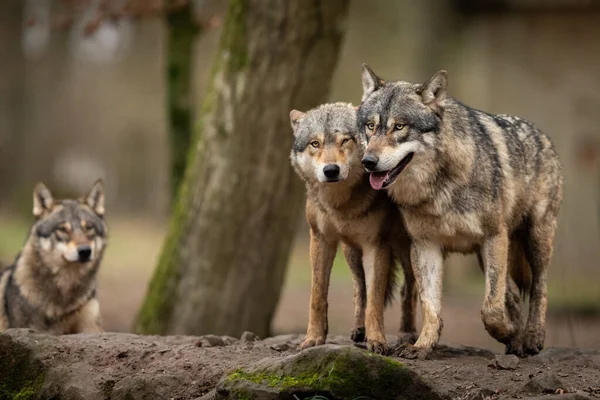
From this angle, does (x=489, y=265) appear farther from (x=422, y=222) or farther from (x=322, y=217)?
(x=322, y=217)

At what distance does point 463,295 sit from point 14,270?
968cm

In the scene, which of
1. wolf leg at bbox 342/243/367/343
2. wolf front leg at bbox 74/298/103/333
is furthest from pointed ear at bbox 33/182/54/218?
wolf leg at bbox 342/243/367/343

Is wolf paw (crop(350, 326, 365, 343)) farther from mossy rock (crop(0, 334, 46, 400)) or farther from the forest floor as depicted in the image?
the forest floor

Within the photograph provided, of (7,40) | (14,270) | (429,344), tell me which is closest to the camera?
(429,344)

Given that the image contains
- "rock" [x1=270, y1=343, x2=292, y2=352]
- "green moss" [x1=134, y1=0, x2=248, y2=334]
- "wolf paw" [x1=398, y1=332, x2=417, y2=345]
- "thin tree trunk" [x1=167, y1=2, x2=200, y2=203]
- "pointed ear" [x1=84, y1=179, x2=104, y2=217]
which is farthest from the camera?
"thin tree trunk" [x1=167, y1=2, x2=200, y2=203]

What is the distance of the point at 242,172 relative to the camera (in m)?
9.57


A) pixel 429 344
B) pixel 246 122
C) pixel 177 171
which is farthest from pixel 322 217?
pixel 177 171

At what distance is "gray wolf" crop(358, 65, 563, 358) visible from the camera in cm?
627

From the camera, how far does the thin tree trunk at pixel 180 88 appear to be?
483 inches

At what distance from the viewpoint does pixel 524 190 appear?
703cm

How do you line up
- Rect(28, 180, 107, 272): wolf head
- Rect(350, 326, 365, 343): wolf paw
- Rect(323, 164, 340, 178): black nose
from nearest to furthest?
Rect(323, 164, 340, 178): black nose → Rect(350, 326, 365, 343): wolf paw → Rect(28, 180, 107, 272): wolf head

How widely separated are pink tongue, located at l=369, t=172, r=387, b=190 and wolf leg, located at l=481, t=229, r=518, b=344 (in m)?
0.99

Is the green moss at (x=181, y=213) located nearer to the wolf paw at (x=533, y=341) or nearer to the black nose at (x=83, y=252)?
the black nose at (x=83, y=252)

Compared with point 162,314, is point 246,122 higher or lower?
higher
